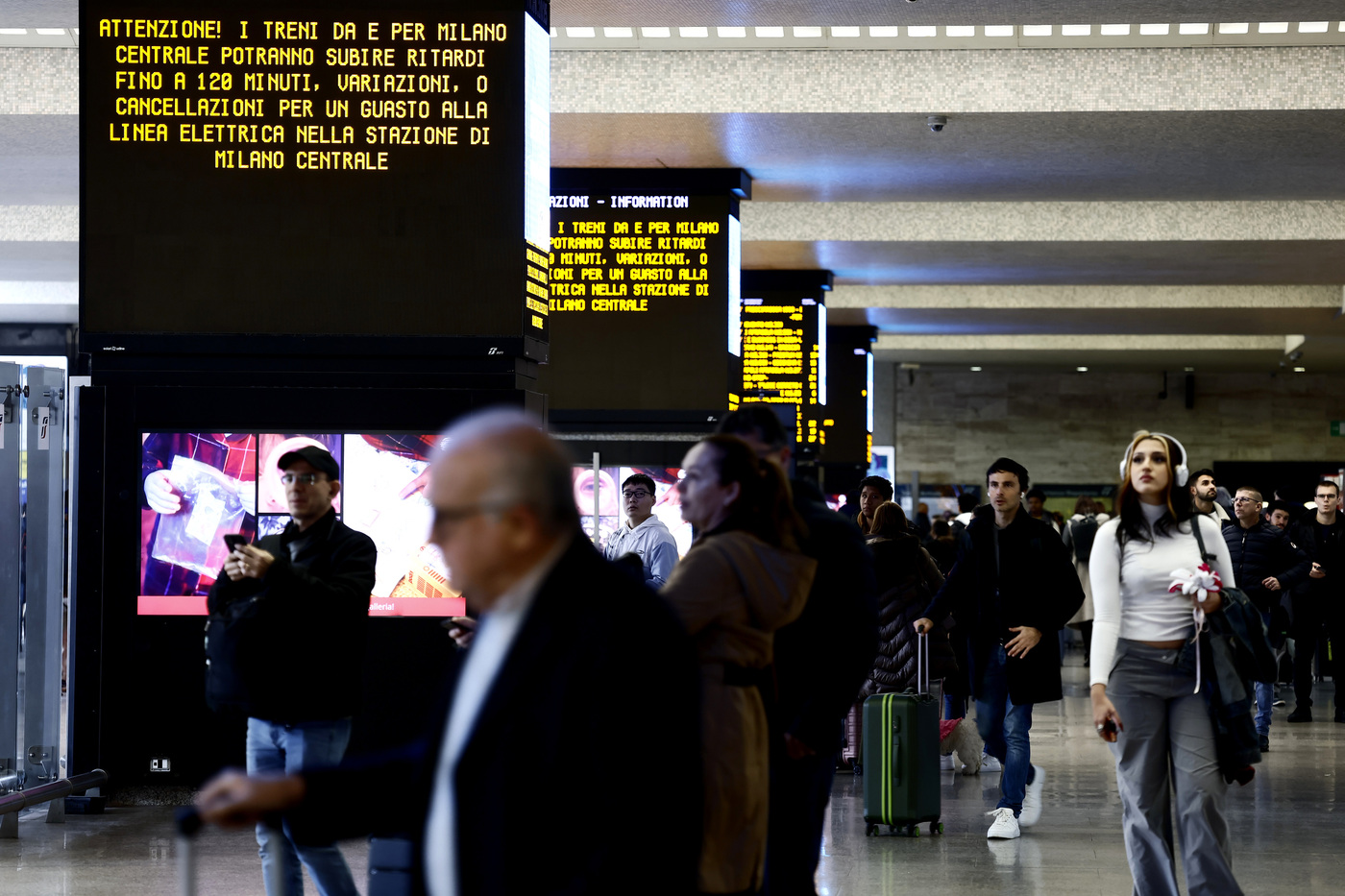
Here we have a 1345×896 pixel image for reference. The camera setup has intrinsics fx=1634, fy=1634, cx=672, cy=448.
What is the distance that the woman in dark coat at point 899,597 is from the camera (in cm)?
961

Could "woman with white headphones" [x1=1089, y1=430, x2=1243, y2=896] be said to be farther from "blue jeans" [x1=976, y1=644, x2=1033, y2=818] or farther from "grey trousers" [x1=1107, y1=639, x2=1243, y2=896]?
"blue jeans" [x1=976, y1=644, x2=1033, y2=818]

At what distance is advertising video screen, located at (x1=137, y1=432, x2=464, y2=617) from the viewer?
823 cm

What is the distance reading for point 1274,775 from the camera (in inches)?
419

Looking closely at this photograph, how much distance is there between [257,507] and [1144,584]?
4.58 meters

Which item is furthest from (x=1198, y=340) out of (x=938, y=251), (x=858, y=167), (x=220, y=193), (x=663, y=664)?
(x=663, y=664)

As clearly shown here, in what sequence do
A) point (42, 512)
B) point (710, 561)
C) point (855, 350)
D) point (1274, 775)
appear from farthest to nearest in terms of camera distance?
point (855, 350)
point (1274, 775)
point (42, 512)
point (710, 561)

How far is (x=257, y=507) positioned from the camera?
827 centimetres

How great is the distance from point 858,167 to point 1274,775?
6596 mm

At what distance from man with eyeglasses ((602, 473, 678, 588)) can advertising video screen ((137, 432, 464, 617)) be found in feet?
4.52

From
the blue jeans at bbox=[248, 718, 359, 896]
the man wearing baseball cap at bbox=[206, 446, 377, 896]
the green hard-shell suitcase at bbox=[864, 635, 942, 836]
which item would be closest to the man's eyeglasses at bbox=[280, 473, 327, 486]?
the man wearing baseball cap at bbox=[206, 446, 377, 896]

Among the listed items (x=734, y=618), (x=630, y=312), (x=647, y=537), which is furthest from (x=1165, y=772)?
(x=630, y=312)

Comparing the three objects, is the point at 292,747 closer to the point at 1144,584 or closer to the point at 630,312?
the point at 1144,584

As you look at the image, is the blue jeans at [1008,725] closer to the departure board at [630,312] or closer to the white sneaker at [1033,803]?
the white sneaker at [1033,803]

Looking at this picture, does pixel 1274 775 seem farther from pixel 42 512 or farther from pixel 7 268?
pixel 7 268
